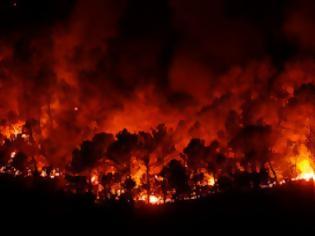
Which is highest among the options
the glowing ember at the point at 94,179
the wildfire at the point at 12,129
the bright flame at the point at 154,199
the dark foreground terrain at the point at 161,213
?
the wildfire at the point at 12,129

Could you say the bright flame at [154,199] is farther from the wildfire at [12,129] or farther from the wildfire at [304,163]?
the wildfire at [12,129]

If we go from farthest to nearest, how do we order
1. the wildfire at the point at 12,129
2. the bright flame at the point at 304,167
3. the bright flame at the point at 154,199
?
Result: the wildfire at the point at 12,129 → the bright flame at the point at 304,167 → the bright flame at the point at 154,199

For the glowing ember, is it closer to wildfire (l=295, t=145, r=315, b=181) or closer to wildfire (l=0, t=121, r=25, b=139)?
wildfire (l=0, t=121, r=25, b=139)

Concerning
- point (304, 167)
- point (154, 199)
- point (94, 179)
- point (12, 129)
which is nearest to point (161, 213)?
point (154, 199)

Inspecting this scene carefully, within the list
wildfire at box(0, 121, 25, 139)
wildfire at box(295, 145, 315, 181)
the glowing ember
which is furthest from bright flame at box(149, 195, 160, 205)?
wildfire at box(0, 121, 25, 139)

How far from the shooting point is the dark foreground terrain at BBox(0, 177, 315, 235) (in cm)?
1393

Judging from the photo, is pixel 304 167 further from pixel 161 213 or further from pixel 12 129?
pixel 12 129

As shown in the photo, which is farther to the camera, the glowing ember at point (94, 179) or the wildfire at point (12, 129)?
the wildfire at point (12, 129)

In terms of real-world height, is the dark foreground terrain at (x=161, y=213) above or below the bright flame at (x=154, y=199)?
below

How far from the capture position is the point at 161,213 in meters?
17.7

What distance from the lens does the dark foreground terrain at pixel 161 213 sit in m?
13.9

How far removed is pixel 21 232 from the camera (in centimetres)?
1328

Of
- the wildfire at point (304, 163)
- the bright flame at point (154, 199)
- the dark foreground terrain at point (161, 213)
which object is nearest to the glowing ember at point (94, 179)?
the bright flame at point (154, 199)

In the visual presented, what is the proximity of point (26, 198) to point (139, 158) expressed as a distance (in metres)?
8.34
